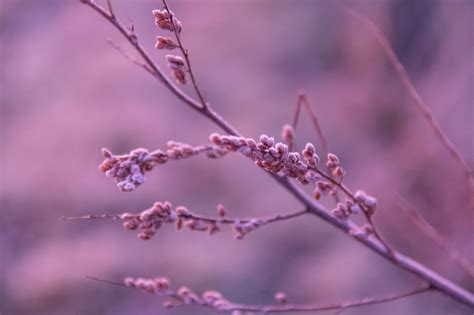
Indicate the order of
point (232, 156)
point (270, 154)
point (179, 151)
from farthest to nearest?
point (232, 156), point (179, 151), point (270, 154)

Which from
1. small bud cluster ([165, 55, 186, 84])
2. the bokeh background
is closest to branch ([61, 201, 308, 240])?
small bud cluster ([165, 55, 186, 84])

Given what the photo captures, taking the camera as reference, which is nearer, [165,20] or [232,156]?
[165,20]

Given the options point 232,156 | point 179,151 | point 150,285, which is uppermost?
point 232,156

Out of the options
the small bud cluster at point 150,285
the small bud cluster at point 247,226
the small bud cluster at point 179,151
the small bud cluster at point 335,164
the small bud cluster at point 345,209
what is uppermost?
the small bud cluster at point 335,164

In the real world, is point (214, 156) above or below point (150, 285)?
above

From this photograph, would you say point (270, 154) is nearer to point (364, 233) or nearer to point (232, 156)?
point (364, 233)

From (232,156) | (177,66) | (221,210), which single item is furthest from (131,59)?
(232,156)

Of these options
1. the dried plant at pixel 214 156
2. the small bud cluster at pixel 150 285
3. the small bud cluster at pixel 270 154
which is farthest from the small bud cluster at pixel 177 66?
the small bud cluster at pixel 150 285

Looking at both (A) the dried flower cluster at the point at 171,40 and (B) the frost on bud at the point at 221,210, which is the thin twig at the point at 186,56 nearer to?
(A) the dried flower cluster at the point at 171,40

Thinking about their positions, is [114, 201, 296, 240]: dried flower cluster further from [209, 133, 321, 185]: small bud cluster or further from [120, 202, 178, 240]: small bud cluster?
[209, 133, 321, 185]: small bud cluster
